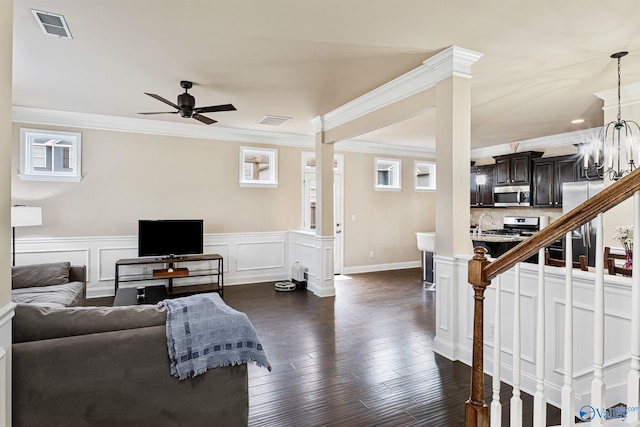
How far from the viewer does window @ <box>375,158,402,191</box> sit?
7.87 metres

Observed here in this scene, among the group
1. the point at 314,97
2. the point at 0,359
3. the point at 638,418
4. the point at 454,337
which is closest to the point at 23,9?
the point at 0,359

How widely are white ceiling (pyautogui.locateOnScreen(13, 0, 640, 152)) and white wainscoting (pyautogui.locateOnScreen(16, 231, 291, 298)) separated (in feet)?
6.39

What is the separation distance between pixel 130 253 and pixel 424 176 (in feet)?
20.9

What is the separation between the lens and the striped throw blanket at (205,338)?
192 cm

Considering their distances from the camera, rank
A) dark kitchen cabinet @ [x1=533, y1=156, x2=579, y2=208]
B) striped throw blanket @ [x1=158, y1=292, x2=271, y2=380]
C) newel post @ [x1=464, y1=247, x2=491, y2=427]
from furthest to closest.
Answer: dark kitchen cabinet @ [x1=533, y1=156, x2=579, y2=208]
striped throw blanket @ [x1=158, y1=292, x2=271, y2=380]
newel post @ [x1=464, y1=247, x2=491, y2=427]

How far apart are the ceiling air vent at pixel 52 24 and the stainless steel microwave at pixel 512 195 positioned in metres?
7.39

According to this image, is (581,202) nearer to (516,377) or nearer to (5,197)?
(516,377)

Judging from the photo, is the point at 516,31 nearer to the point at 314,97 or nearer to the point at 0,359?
the point at 314,97

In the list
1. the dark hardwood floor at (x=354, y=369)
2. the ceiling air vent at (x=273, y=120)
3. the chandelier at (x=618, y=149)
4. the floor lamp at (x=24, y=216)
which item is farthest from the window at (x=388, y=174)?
the floor lamp at (x=24, y=216)

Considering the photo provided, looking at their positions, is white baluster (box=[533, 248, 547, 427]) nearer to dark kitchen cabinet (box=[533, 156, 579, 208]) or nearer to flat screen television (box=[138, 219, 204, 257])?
flat screen television (box=[138, 219, 204, 257])

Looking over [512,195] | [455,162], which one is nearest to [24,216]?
[455,162]

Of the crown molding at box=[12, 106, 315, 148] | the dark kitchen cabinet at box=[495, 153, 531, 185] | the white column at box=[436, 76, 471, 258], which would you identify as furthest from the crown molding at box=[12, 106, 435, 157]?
the white column at box=[436, 76, 471, 258]

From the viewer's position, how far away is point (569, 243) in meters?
1.35

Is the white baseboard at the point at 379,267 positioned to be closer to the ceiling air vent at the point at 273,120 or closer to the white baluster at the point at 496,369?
the ceiling air vent at the point at 273,120
